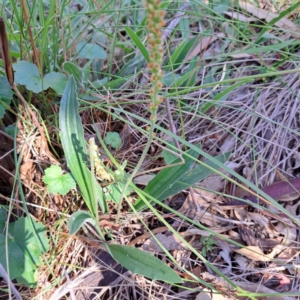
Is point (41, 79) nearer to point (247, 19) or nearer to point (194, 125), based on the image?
point (194, 125)

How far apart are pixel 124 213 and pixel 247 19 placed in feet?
3.40

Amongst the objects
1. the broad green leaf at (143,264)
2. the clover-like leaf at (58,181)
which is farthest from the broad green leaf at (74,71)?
the broad green leaf at (143,264)

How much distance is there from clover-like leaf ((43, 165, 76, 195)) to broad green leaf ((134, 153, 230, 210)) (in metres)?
0.20

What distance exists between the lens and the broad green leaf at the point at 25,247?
91 centimetres

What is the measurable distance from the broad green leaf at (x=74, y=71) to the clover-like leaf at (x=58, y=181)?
32 centimetres

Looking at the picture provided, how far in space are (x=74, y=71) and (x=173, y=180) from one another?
0.49m

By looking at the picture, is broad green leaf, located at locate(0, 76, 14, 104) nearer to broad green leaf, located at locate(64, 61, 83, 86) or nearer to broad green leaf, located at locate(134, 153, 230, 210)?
broad green leaf, located at locate(64, 61, 83, 86)

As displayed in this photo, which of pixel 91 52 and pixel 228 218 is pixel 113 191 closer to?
pixel 228 218

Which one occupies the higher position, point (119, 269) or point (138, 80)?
point (138, 80)

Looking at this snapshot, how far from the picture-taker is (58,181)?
0.97m

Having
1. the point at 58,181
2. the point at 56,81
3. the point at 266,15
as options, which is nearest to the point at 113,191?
the point at 58,181

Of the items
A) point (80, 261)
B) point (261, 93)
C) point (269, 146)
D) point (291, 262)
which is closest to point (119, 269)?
point (80, 261)

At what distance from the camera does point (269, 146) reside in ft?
3.92

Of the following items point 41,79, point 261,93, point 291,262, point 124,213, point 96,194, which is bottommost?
point 291,262
